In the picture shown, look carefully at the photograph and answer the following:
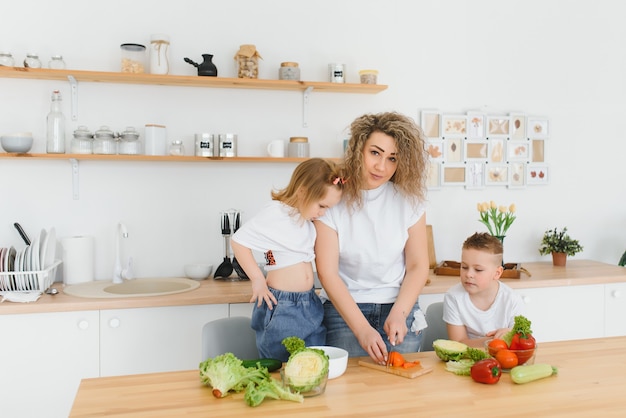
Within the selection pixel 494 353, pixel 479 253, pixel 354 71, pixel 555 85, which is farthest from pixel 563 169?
pixel 494 353

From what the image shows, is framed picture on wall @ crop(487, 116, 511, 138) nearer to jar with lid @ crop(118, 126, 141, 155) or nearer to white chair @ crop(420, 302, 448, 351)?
white chair @ crop(420, 302, 448, 351)

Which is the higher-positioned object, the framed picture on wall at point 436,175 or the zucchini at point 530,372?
the framed picture on wall at point 436,175

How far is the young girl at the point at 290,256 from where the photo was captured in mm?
2164

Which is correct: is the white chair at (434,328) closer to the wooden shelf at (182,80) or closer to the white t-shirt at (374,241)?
the white t-shirt at (374,241)

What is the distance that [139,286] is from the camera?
3.15m

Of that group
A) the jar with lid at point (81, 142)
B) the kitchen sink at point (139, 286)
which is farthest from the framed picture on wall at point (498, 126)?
the jar with lid at point (81, 142)

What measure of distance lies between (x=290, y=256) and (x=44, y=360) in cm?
121

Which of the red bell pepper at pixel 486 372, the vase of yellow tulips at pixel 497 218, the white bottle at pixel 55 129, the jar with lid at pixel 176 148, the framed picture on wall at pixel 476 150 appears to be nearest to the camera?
the red bell pepper at pixel 486 372

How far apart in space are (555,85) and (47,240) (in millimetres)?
3006

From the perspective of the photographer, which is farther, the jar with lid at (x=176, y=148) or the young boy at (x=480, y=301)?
the jar with lid at (x=176, y=148)

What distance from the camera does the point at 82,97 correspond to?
319 cm

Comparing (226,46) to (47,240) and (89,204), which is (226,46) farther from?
(47,240)

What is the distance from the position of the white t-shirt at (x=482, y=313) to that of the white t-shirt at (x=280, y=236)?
56cm

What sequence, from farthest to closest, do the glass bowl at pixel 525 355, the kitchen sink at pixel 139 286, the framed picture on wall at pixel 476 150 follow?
the framed picture on wall at pixel 476 150, the kitchen sink at pixel 139 286, the glass bowl at pixel 525 355
